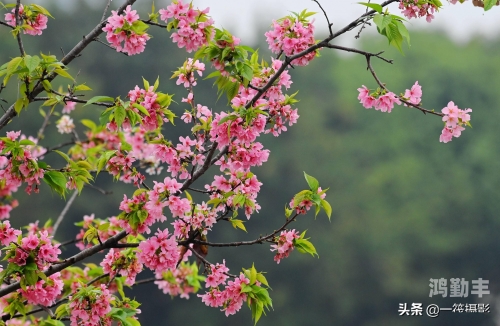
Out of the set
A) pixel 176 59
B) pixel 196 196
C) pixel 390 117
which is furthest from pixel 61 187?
pixel 390 117

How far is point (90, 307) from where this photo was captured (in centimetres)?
315

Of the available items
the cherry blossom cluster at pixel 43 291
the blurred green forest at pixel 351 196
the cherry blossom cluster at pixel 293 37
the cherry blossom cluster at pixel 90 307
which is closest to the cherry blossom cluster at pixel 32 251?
the cherry blossom cluster at pixel 43 291

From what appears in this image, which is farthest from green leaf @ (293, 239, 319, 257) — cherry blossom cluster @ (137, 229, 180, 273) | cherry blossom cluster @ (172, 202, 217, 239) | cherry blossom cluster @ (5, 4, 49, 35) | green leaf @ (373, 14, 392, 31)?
cherry blossom cluster @ (5, 4, 49, 35)

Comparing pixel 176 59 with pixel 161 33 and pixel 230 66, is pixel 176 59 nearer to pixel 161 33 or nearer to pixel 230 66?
pixel 161 33

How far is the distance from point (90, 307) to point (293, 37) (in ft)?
4.98

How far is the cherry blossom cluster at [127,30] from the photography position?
312cm

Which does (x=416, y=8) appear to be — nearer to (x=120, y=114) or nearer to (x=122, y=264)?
(x=120, y=114)

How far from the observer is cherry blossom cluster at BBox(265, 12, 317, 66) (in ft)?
11.2

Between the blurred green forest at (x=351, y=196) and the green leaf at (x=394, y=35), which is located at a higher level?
Result: the blurred green forest at (x=351, y=196)

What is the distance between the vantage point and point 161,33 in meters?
27.5

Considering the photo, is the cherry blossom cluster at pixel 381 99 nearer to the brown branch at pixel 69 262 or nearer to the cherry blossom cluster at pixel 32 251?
the brown branch at pixel 69 262

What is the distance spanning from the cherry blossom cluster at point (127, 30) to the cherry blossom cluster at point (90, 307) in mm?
1048

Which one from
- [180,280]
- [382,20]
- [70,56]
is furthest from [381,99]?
[180,280]

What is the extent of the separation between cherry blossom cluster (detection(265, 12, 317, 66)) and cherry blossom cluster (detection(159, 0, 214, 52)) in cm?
42
